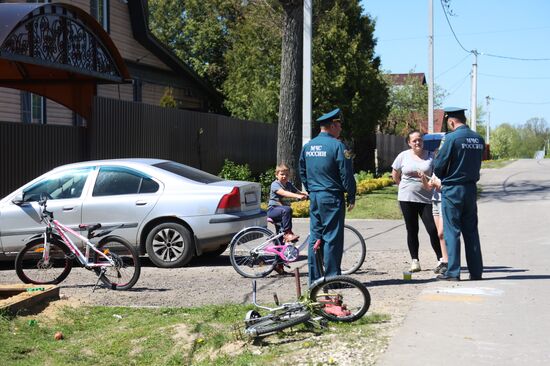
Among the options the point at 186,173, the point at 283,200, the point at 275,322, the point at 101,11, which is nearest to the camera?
the point at 275,322

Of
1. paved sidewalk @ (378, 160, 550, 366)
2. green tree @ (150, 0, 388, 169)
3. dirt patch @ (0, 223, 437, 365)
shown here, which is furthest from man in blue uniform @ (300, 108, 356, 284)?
green tree @ (150, 0, 388, 169)

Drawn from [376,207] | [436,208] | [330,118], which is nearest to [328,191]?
[330,118]

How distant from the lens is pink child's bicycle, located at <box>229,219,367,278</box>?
9781mm

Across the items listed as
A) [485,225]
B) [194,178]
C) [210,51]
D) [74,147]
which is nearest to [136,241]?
[194,178]

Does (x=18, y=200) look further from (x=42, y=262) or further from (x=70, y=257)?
(x=70, y=257)

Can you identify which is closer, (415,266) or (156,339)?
(156,339)

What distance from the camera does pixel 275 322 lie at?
632 centimetres

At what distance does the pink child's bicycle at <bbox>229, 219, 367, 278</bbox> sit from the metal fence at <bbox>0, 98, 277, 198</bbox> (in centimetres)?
559

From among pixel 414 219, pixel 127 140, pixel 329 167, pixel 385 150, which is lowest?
pixel 414 219

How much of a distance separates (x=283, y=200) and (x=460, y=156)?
2.48m

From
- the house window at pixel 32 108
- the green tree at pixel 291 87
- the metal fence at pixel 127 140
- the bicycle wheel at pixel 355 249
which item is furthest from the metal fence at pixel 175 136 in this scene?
the bicycle wheel at pixel 355 249

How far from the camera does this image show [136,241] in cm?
1073

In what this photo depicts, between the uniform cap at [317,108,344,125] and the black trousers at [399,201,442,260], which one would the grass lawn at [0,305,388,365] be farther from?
the black trousers at [399,201,442,260]

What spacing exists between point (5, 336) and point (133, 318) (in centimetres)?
120
